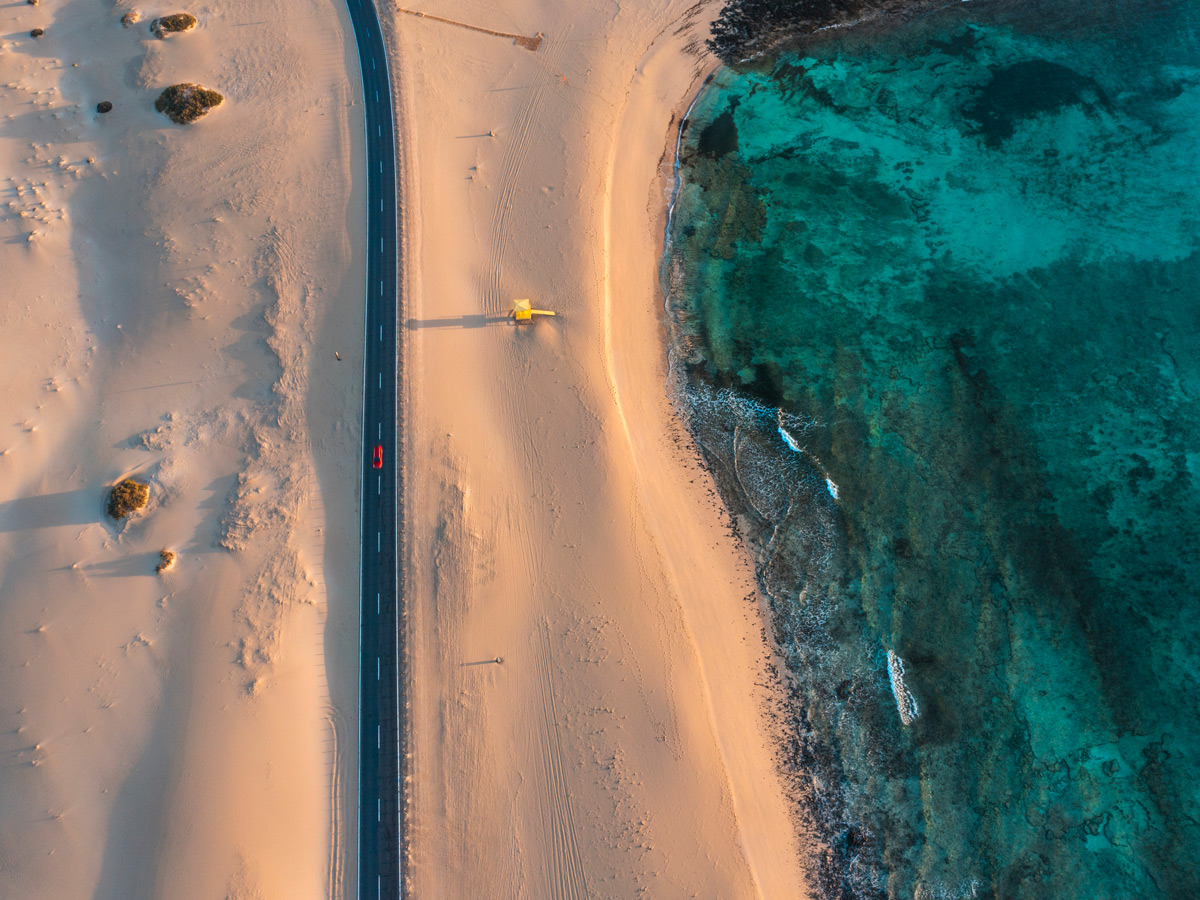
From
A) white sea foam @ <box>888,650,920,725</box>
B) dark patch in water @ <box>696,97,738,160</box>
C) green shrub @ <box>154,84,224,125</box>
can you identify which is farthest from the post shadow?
white sea foam @ <box>888,650,920,725</box>

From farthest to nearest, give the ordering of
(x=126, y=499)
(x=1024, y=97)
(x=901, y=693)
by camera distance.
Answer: (x=1024, y=97) → (x=901, y=693) → (x=126, y=499)

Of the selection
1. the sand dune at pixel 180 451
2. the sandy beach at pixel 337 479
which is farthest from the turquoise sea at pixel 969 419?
the sand dune at pixel 180 451

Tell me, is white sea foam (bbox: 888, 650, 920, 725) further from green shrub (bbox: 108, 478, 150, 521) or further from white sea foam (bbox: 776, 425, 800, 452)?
green shrub (bbox: 108, 478, 150, 521)

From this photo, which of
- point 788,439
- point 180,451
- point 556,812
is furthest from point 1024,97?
point 180,451

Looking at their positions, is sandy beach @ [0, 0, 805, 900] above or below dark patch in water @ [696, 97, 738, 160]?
below

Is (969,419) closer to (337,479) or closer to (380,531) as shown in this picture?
(380,531)

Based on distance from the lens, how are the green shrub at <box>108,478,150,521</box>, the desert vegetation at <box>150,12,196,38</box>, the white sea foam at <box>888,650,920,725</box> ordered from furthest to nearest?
the desert vegetation at <box>150,12,196,38</box>, the white sea foam at <box>888,650,920,725</box>, the green shrub at <box>108,478,150,521</box>
